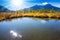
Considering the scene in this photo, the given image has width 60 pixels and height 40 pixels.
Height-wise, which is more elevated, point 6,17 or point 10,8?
point 10,8

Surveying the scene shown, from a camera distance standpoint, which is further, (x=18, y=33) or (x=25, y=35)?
(x=18, y=33)

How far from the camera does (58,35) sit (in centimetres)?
422

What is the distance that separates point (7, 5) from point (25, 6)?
0.91m

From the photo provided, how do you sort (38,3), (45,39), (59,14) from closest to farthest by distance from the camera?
(45,39) → (38,3) → (59,14)

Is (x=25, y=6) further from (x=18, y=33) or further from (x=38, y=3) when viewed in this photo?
(x=18, y=33)

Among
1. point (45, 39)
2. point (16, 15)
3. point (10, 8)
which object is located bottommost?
point (45, 39)

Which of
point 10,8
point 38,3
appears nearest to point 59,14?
point 38,3

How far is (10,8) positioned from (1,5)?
0.47 meters

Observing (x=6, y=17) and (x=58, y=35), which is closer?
(x=58, y=35)

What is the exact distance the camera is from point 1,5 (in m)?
6.18

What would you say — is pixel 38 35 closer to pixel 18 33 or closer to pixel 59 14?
pixel 18 33

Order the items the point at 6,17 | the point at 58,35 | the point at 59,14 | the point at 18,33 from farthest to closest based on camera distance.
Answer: the point at 59,14, the point at 6,17, the point at 18,33, the point at 58,35

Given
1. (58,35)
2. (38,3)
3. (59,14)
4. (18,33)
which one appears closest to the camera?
(58,35)

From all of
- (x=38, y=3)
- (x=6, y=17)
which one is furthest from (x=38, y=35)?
(x=6, y=17)
